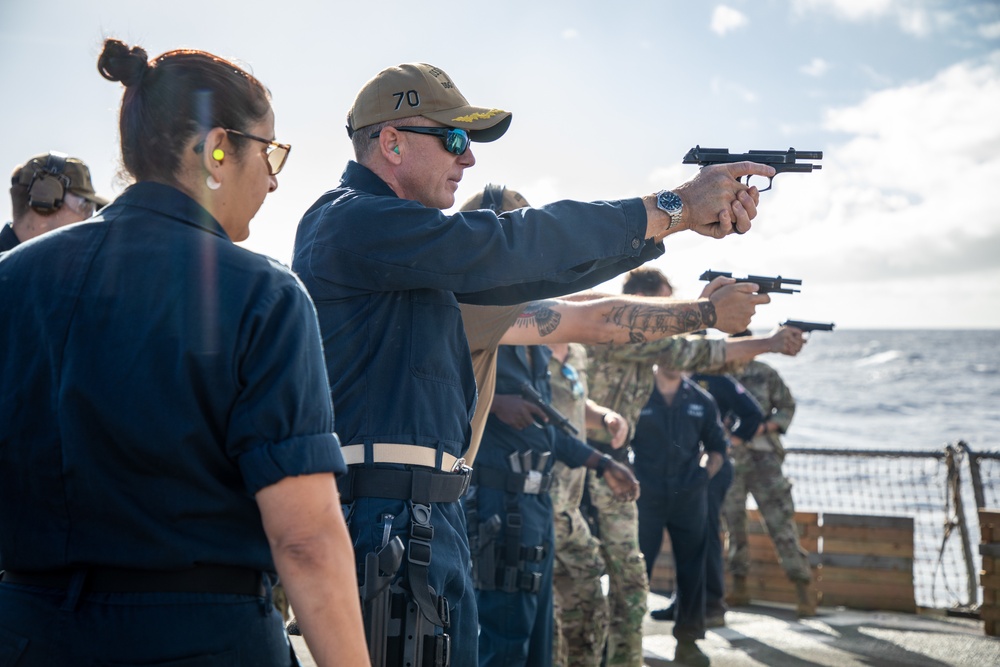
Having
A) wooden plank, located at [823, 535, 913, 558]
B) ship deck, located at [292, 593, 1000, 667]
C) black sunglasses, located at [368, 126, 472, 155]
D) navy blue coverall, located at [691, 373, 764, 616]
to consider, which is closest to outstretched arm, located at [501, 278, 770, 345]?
black sunglasses, located at [368, 126, 472, 155]

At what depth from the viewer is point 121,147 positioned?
198cm

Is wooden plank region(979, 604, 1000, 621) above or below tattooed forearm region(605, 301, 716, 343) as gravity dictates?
below

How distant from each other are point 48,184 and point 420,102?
203 cm

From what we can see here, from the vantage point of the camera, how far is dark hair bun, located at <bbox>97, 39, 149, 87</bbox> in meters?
1.92

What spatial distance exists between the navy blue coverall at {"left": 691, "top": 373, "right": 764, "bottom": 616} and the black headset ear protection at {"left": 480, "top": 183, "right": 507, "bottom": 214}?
4.36m

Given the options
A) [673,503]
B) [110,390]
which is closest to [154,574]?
[110,390]

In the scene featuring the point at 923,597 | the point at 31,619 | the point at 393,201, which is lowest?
the point at 923,597

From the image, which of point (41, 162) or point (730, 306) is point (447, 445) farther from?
point (41, 162)

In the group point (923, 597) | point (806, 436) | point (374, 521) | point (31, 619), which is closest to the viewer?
point (31, 619)

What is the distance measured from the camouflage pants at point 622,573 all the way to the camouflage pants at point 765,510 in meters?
3.36

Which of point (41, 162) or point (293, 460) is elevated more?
point (41, 162)

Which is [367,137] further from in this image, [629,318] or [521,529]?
[521,529]

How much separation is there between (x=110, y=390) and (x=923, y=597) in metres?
10.9

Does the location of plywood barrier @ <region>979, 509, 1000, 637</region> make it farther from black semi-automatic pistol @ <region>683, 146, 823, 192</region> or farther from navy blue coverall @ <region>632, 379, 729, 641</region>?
black semi-automatic pistol @ <region>683, 146, 823, 192</region>
